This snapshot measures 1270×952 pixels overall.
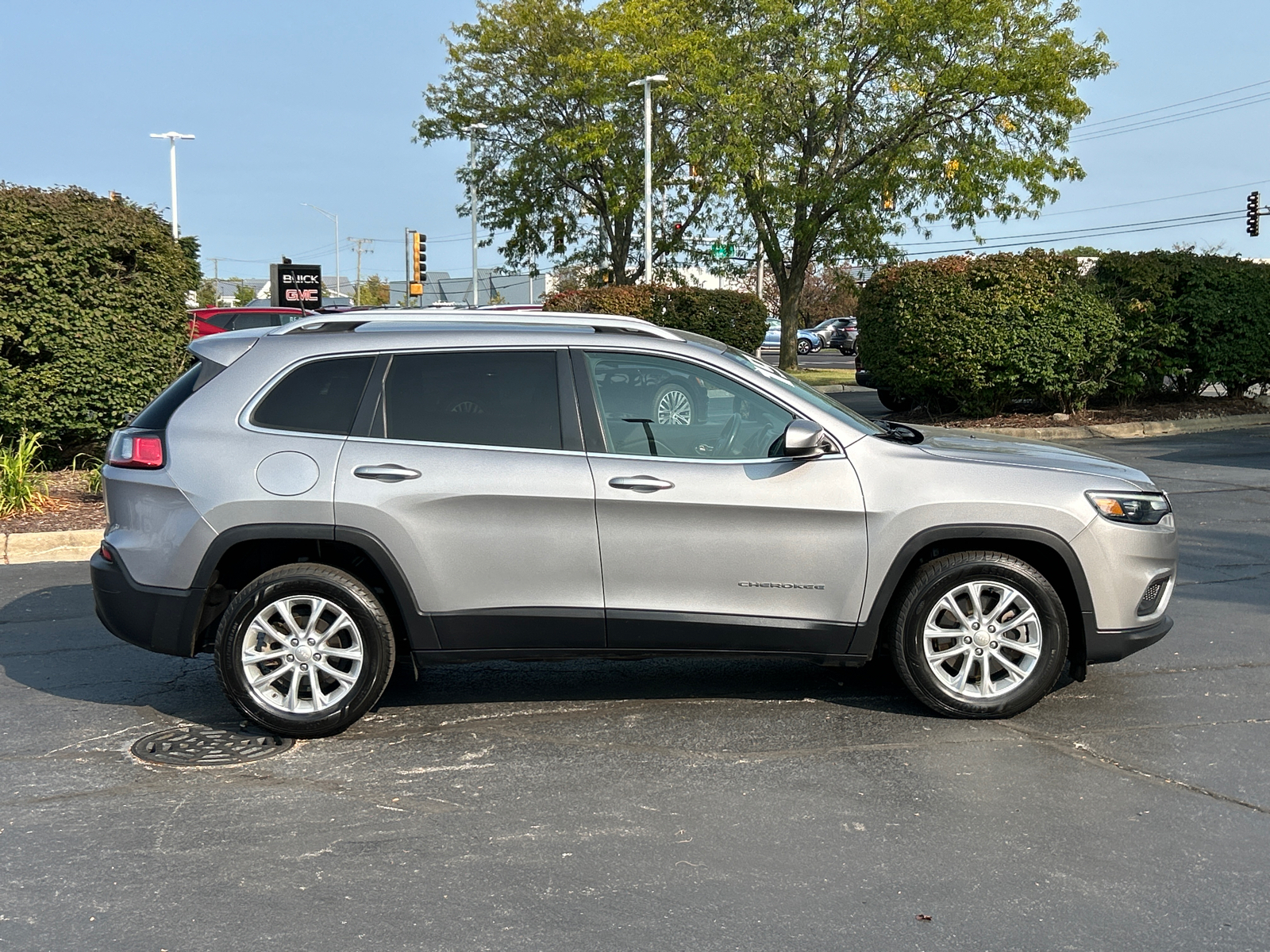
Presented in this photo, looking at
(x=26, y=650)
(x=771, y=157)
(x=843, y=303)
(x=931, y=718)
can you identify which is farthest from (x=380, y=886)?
(x=843, y=303)

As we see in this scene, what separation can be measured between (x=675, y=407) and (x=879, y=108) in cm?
2499

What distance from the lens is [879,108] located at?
28.3 metres

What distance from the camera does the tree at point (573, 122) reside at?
32.4 m

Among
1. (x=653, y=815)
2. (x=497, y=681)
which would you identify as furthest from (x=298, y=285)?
(x=653, y=815)

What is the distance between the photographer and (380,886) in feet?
12.5

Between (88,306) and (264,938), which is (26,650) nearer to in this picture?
(264,938)

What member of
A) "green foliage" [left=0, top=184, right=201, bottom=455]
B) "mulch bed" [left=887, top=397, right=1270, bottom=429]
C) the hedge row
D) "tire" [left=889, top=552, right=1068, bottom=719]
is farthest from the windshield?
the hedge row

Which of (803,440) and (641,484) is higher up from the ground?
(803,440)

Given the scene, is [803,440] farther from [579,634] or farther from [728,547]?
[579,634]

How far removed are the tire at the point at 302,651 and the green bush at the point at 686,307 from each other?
15.5 m

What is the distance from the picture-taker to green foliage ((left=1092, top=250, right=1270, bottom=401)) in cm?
1767

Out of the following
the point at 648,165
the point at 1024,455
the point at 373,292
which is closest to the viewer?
the point at 1024,455

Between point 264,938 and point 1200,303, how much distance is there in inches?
686

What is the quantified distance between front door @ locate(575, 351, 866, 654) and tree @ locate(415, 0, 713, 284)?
2709 centimetres
